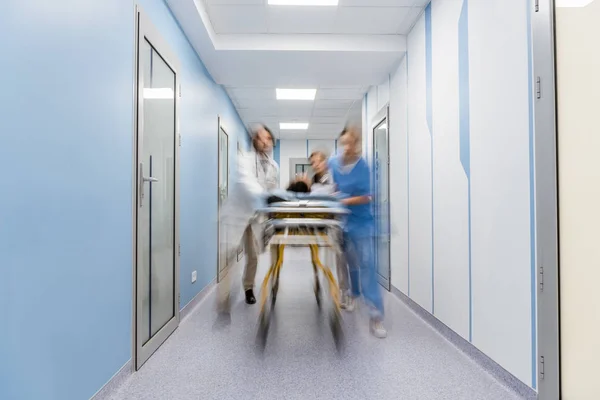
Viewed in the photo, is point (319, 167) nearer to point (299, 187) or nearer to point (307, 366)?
point (299, 187)

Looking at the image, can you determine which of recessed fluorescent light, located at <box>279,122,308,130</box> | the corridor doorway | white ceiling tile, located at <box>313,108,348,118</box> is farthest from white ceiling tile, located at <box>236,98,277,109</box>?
the corridor doorway

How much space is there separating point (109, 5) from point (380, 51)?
2.71 meters

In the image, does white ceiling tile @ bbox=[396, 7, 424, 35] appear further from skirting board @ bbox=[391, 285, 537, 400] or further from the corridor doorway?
skirting board @ bbox=[391, 285, 537, 400]

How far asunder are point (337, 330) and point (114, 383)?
1.56 metres

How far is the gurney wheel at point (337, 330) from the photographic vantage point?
260 cm

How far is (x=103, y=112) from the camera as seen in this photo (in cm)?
184

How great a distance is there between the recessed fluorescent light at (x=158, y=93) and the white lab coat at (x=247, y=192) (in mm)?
745

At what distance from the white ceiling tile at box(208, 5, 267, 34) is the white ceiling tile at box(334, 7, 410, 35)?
0.73 meters

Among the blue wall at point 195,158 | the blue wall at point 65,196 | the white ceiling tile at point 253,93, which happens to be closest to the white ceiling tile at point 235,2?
the blue wall at point 195,158

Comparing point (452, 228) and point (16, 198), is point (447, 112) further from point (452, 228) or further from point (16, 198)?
point (16, 198)

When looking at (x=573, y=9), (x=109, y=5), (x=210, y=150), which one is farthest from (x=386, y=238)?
(x=109, y=5)

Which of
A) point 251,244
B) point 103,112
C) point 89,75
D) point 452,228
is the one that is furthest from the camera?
point 251,244

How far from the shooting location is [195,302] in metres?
3.66

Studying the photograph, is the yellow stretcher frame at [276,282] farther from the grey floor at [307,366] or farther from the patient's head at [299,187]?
the patient's head at [299,187]
